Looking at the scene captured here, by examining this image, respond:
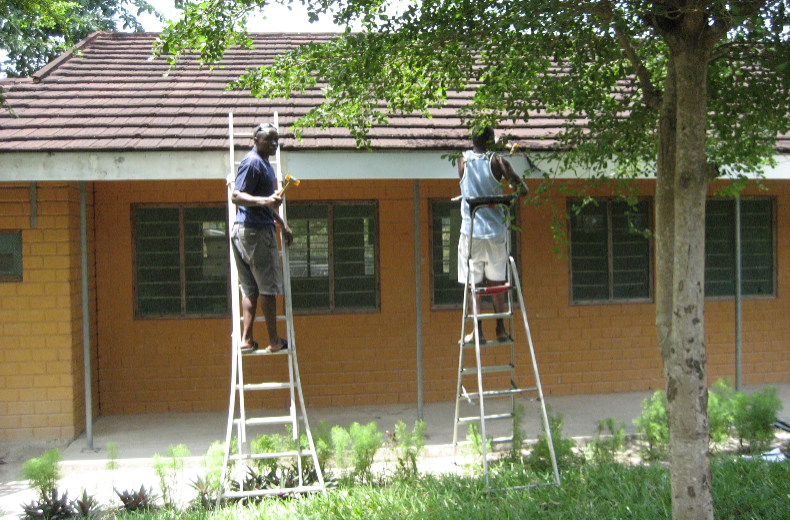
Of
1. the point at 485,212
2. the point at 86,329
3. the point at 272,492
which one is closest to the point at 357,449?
the point at 272,492

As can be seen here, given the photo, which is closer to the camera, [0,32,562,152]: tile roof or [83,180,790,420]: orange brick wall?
[0,32,562,152]: tile roof

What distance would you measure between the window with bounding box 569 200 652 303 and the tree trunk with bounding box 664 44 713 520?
454 centimetres

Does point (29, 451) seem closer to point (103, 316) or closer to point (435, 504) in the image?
point (103, 316)

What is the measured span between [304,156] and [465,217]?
5.48 feet

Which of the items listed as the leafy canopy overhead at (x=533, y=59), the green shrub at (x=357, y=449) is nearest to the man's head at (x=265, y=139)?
the leafy canopy overhead at (x=533, y=59)

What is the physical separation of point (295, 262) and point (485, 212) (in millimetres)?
3195

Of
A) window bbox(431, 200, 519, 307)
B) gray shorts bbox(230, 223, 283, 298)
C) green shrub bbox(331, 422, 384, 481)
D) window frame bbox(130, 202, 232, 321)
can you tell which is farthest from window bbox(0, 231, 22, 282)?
window bbox(431, 200, 519, 307)

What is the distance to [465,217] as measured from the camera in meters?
6.24

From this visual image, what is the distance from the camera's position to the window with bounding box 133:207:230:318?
850 centimetres

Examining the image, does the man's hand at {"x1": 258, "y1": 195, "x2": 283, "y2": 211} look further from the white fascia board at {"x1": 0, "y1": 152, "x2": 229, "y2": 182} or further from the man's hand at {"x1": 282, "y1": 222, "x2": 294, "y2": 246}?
the white fascia board at {"x1": 0, "y1": 152, "x2": 229, "y2": 182}

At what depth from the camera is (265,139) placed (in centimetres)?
574

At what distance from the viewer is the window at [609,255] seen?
912cm

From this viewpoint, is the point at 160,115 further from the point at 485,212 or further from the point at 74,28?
the point at 74,28

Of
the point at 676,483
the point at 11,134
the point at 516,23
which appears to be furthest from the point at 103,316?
the point at 676,483
